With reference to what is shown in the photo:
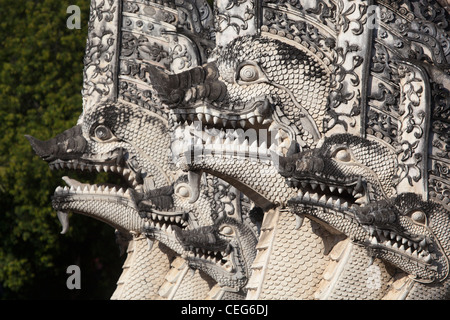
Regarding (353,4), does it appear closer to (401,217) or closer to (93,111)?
(401,217)

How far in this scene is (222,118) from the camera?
38.9ft

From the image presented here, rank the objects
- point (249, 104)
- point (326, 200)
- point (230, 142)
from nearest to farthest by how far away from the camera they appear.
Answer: point (326, 200) < point (230, 142) < point (249, 104)

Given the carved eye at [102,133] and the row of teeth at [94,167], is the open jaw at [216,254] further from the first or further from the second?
the carved eye at [102,133]

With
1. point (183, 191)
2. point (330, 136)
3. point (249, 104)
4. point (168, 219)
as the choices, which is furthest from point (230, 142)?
point (168, 219)

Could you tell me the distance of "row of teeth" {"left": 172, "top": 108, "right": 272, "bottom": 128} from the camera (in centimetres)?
1184

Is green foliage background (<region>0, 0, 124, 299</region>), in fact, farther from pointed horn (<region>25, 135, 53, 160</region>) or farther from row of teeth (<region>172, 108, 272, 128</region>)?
row of teeth (<region>172, 108, 272, 128</region>)

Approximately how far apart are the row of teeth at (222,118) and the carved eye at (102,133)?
3.65 meters

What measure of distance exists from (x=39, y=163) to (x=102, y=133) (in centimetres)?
766

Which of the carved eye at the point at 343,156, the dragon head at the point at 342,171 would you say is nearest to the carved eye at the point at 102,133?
the dragon head at the point at 342,171

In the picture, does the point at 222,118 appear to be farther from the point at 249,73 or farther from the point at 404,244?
the point at 404,244

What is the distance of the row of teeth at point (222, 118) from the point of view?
38.9ft

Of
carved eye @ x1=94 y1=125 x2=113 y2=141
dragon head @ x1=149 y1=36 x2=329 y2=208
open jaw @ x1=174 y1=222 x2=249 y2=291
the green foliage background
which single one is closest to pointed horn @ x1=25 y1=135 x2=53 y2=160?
carved eye @ x1=94 y1=125 x2=113 y2=141

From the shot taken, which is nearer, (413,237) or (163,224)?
(413,237)

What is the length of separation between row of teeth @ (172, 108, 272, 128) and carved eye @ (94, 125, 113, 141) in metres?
3.65
